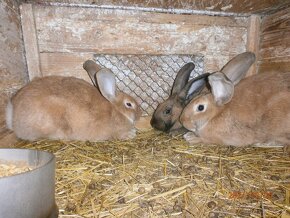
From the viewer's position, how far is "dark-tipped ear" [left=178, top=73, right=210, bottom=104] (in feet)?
11.6

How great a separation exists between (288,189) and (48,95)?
2.50 meters

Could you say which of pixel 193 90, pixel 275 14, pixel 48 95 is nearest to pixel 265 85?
pixel 193 90

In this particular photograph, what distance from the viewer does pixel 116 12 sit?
139 inches

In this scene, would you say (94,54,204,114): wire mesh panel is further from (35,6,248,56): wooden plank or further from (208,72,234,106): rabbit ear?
(208,72,234,106): rabbit ear

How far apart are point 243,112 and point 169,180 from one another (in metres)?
1.32

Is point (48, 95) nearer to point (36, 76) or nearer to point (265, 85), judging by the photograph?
point (36, 76)

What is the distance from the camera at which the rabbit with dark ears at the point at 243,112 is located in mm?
2844

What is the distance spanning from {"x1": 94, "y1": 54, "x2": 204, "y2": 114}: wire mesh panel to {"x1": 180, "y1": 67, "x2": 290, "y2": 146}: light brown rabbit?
849mm

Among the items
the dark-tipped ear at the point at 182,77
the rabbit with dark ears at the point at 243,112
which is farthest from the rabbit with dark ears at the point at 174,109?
the rabbit with dark ears at the point at 243,112

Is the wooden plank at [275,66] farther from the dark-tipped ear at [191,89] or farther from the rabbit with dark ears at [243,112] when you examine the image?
the dark-tipped ear at [191,89]

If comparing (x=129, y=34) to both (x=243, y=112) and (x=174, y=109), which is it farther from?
(x=243, y=112)

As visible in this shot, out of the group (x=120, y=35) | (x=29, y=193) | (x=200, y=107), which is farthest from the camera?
(x=120, y=35)

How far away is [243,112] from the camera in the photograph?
2.96m

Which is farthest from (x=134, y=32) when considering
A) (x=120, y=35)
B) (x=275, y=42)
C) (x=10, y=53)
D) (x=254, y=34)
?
(x=275, y=42)
